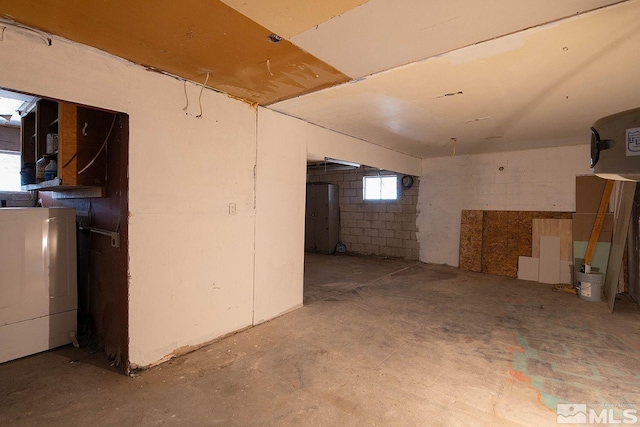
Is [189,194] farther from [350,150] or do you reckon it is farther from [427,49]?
[350,150]

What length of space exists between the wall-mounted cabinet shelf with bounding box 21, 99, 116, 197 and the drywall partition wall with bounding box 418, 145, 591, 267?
5.51 m

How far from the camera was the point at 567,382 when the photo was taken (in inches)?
81.7

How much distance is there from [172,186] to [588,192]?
5743 mm

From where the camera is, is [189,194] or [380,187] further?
[380,187]

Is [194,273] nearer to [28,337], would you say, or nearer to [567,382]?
[28,337]

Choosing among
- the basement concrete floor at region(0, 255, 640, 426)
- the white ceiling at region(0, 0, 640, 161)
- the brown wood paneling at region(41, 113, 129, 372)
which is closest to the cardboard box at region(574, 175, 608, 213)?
the basement concrete floor at region(0, 255, 640, 426)

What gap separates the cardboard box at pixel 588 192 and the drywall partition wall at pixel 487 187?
87 millimetres

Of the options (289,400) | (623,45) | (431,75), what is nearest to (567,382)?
(289,400)

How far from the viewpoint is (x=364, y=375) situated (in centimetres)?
215

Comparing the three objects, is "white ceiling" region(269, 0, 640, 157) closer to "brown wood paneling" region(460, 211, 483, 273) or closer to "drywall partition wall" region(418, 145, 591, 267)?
"drywall partition wall" region(418, 145, 591, 267)

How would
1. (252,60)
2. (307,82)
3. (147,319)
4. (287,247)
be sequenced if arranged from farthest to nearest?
(287,247), (307,82), (147,319), (252,60)

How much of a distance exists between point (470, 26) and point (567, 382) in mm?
2368

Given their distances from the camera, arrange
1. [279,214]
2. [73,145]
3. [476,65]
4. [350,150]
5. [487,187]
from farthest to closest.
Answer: [487,187], [350,150], [279,214], [73,145], [476,65]

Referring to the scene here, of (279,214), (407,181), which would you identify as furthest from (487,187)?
(279,214)
